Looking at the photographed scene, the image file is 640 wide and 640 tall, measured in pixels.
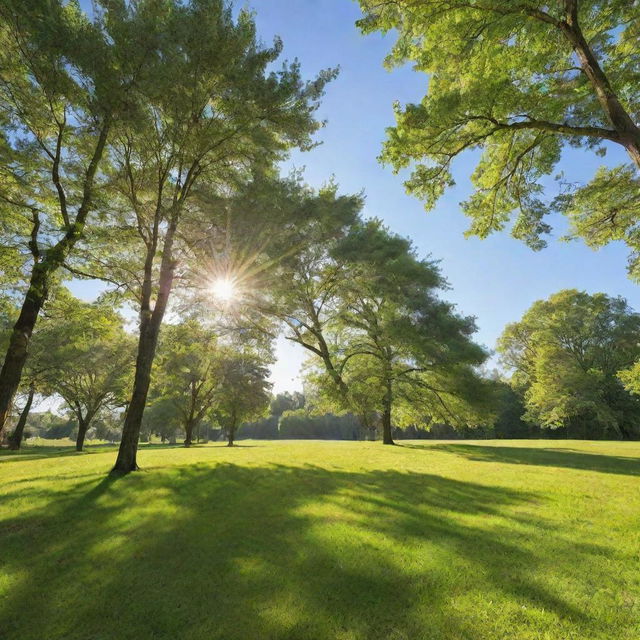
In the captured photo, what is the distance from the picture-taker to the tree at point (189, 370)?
14844 millimetres

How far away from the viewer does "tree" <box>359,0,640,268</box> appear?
7.44 metres

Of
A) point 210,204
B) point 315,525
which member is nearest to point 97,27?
point 210,204

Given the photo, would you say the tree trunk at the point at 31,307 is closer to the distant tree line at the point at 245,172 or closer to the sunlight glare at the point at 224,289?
the distant tree line at the point at 245,172

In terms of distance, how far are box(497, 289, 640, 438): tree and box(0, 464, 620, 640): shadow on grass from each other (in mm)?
32859

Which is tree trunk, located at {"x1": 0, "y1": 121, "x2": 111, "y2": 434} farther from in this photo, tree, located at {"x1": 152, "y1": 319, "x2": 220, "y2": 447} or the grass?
tree, located at {"x1": 152, "y1": 319, "x2": 220, "y2": 447}

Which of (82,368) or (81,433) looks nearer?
(82,368)

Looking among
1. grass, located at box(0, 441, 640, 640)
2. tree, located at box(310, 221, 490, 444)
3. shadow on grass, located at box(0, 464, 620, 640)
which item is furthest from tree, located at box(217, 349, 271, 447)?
shadow on grass, located at box(0, 464, 620, 640)

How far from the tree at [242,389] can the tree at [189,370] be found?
968mm

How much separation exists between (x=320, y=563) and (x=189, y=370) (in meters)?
26.0

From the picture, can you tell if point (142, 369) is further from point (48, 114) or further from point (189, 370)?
point (189, 370)

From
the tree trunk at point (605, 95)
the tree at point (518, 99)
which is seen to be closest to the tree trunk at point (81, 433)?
the tree at point (518, 99)

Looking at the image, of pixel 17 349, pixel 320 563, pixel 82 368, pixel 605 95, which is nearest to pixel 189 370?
pixel 82 368

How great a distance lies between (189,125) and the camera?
34.6 ft

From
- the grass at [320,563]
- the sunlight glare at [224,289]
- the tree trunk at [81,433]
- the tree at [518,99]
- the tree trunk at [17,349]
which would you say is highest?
the tree at [518,99]
